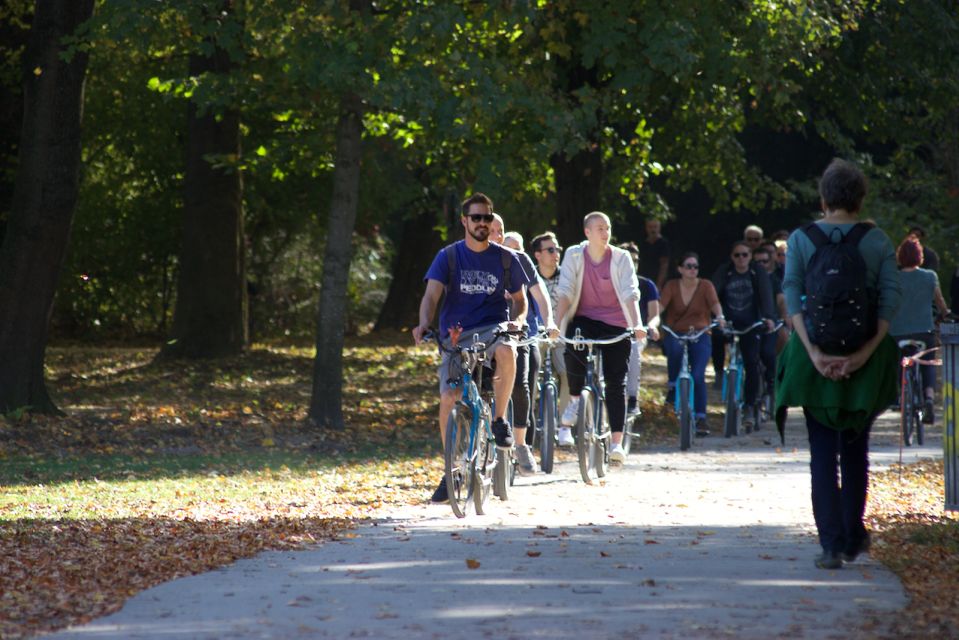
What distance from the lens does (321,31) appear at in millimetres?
16438

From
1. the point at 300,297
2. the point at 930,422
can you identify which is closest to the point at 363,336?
the point at 300,297

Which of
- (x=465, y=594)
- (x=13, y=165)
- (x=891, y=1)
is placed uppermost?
(x=891, y=1)

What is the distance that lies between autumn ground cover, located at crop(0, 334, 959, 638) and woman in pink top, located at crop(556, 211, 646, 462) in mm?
1538

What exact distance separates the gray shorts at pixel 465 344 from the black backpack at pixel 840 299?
3.05 m

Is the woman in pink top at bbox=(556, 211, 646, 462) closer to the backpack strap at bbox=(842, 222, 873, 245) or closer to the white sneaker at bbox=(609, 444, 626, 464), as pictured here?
the white sneaker at bbox=(609, 444, 626, 464)

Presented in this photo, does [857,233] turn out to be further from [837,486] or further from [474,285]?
[474,285]

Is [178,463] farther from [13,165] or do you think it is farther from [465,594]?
[465,594]

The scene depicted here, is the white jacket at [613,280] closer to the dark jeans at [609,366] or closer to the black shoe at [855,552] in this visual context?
the dark jeans at [609,366]

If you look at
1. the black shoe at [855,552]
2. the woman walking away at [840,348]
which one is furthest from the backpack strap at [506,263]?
the black shoe at [855,552]

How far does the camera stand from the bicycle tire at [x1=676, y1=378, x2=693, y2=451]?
51.1ft

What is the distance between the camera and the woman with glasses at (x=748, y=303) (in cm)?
1773

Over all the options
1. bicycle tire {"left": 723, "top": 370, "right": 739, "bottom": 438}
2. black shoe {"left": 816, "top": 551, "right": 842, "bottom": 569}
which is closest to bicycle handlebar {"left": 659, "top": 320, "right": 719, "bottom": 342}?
bicycle tire {"left": 723, "top": 370, "right": 739, "bottom": 438}

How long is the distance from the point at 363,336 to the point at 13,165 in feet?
51.2

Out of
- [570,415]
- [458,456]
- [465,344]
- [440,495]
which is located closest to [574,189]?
[570,415]
